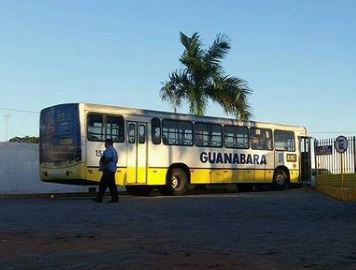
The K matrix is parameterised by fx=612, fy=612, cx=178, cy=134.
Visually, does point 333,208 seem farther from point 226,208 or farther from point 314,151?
point 314,151

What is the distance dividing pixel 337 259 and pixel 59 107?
1446 cm

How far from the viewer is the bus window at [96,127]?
19844 mm

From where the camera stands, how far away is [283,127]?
27406 millimetres

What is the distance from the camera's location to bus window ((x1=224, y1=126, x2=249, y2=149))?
24672 millimetres

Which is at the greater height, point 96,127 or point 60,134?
point 96,127

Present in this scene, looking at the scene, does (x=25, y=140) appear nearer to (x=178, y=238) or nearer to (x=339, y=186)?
(x=339, y=186)

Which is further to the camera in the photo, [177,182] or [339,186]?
[177,182]

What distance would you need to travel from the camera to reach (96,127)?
2003cm

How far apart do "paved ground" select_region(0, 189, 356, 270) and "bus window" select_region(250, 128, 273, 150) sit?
1111cm

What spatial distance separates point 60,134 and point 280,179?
11.2 m

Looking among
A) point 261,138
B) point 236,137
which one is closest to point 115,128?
point 236,137

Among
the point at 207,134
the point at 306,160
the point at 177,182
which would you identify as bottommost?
the point at 177,182

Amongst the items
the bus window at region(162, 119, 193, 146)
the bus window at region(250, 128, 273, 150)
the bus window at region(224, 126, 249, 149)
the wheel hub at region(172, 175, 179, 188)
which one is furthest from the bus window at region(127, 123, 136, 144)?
the bus window at region(250, 128, 273, 150)

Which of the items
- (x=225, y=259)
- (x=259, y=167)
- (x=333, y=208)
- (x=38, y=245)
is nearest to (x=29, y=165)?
(x=259, y=167)
